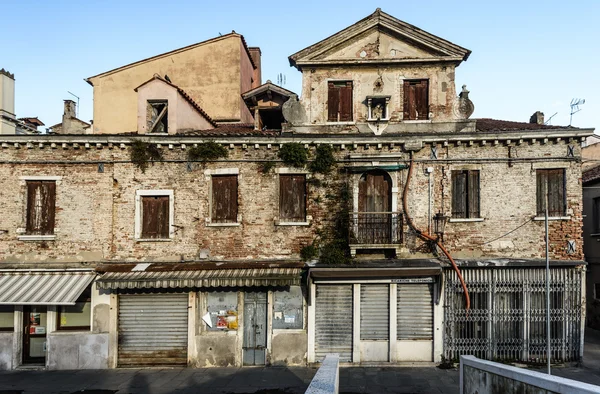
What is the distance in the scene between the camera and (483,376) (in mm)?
9727

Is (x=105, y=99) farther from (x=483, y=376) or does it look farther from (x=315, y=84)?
(x=483, y=376)

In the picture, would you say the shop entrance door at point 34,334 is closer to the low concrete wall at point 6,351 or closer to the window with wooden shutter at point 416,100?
the low concrete wall at point 6,351

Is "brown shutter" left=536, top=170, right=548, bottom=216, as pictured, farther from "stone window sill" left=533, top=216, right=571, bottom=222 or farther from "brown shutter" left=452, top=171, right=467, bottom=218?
"brown shutter" left=452, top=171, right=467, bottom=218

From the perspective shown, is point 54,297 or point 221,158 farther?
point 221,158

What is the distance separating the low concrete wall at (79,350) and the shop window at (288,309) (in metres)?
5.72

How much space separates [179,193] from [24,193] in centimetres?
537

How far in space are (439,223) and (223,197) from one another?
7.41m

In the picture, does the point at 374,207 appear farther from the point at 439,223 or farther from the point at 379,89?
the point at 379,89

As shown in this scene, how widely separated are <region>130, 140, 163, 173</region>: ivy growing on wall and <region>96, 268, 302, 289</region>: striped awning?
12.4ft

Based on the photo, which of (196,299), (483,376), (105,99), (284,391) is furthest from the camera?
(105,99)

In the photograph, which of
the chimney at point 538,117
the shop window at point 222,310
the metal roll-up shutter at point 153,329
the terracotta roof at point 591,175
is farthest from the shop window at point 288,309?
the terracotta roof at point 591,175

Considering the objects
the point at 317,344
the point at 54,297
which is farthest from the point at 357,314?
the point at 54,297

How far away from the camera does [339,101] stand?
17.5 m

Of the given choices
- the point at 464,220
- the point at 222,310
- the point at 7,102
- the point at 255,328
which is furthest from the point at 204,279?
the point at 7,102
